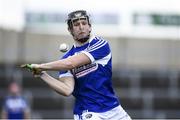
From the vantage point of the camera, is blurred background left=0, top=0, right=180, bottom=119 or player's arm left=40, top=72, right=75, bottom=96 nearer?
player's arm left=40, top=72, right=75, bottom=96

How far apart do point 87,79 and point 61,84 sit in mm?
224

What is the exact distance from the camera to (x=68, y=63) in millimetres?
6621

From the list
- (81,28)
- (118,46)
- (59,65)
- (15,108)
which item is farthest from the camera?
(118,46)

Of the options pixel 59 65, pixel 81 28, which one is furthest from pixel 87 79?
pixel 81 28

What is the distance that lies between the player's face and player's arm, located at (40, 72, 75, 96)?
40 centimetres

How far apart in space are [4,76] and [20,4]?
5.86 feet

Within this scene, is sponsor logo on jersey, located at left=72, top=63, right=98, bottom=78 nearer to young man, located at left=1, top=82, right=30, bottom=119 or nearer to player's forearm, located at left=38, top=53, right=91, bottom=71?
player's forearm, located at left=38, top=53, right=91, bottom=71

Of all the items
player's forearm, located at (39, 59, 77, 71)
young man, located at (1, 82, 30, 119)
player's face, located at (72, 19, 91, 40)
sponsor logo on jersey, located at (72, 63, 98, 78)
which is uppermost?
player's face, located at (72, 19, 91, 40)

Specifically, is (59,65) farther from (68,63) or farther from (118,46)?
(118,46)

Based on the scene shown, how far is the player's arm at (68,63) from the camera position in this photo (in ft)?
21.3

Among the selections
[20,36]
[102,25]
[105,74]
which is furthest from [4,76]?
[105,74]

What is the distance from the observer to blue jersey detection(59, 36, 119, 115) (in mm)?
6758

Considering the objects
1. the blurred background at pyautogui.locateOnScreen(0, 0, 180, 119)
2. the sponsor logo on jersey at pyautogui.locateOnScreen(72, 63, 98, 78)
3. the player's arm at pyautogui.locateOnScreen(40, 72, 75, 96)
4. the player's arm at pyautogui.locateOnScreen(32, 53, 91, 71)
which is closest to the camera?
the player's arm at pyautogui.locateOnScreen(32, 53, 91, 71)

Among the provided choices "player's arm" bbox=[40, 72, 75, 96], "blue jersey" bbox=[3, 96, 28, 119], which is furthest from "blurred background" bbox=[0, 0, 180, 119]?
"player's arm" bbox=[40, 72, 75, 96]
